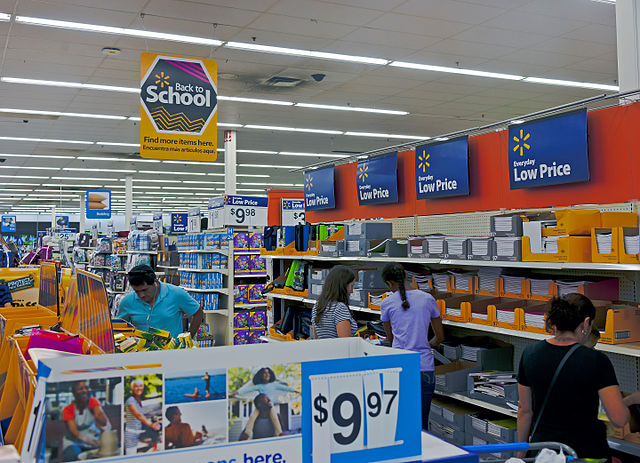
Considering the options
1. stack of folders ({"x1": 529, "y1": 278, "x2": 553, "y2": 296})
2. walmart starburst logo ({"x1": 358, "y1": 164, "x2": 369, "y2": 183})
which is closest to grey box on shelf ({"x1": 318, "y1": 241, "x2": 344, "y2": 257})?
walmart starburst logo ({"x1": 358, "y1": 164, "x2": 369, "y2": 183})

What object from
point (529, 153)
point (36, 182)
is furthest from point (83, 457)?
point (36, 182)

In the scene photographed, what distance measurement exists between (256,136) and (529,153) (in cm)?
1139

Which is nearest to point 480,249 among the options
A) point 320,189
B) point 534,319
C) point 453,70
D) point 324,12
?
point 534,319

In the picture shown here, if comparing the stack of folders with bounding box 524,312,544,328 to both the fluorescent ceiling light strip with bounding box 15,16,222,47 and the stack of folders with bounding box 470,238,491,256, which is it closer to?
the stack of folders with bounding box 470,238,491,256

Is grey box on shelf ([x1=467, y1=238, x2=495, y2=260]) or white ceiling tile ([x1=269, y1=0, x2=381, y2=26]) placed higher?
white ceiling tile ([x1=269, y1=0, x2=381, y2=26])

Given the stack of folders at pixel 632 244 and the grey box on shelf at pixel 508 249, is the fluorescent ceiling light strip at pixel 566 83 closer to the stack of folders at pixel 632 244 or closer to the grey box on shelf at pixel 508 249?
the grey box on shelf at pixel 508 249

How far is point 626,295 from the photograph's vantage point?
395 centimetres

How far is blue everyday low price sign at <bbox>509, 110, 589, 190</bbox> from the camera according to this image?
13.6 feet

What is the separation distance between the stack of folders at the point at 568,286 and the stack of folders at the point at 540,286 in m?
0.09

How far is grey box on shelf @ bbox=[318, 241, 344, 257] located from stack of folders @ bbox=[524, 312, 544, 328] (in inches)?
89.9

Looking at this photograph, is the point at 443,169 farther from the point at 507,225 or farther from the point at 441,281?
the point at 507,225

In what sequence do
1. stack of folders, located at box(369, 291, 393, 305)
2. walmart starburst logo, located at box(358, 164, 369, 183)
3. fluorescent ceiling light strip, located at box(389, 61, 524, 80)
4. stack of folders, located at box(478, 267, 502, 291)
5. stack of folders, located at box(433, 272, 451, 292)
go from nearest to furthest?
stack of folders, located at box(478, 267, 502, 291) → stack of folders, located at box(433, 272, 451, 292) → stack of folders, located at box(369, 291, 393, 305) → walmart starburst logo, located at box(358, 164, 369, 183) → fluorescent ceiling light strip, located at box(389, 61, 524, 80)

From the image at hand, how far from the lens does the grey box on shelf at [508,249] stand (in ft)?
13.6

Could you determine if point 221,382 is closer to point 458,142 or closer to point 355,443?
point 355,443
